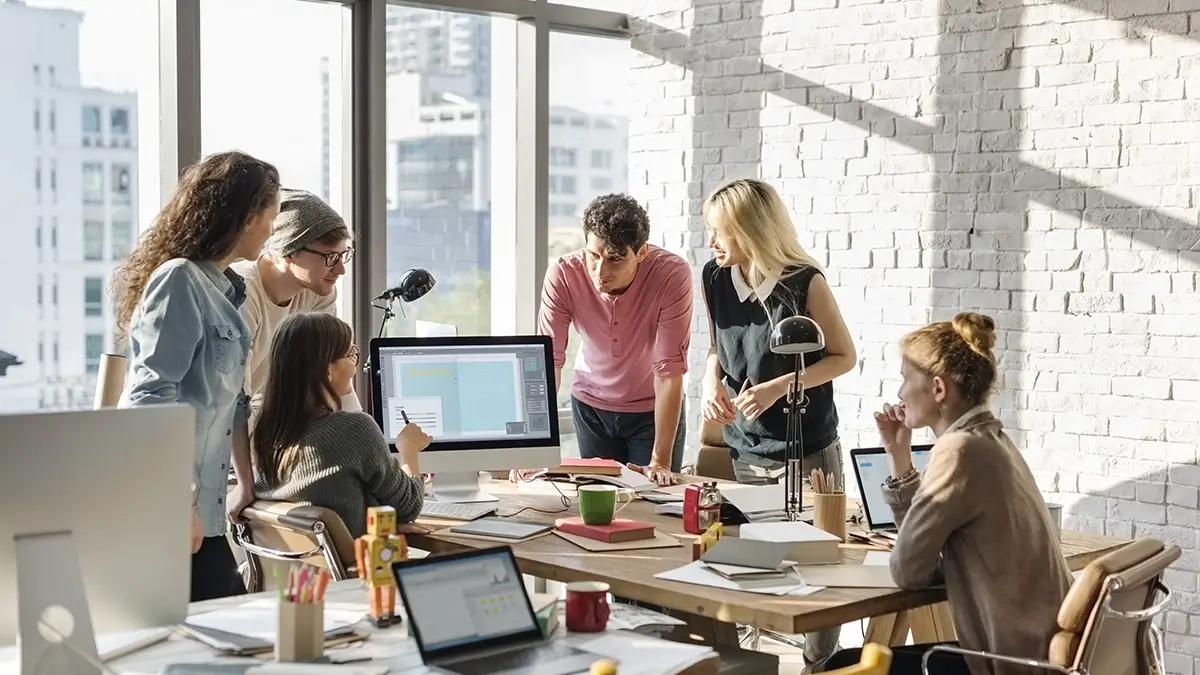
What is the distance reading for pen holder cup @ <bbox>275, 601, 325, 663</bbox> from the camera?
6.77 ft

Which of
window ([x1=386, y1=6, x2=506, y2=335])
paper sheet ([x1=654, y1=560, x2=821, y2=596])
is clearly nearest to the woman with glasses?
paper sheet ([x1=654, y1=560, x2=821, y2=596])

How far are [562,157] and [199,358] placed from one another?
9.64 ft

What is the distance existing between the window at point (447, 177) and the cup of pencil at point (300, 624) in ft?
9.87

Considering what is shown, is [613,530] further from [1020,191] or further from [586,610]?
[1020,191]

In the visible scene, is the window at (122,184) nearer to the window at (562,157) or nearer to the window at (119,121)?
the window at (119,121)

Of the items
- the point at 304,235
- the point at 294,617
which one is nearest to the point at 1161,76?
the point at 304,235

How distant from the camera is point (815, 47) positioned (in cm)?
504

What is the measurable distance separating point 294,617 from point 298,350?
105cm

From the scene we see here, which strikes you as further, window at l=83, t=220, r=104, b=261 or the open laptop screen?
window at l=83, t=220, r=104, b=261

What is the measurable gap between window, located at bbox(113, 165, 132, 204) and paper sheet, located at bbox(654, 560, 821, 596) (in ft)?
8.06

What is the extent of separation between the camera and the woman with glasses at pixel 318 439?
2984 millimetres

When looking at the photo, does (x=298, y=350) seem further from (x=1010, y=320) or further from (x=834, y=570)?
(x=1010, y=320)

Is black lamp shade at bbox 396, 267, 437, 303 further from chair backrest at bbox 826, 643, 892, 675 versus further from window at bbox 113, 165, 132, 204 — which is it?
chair backrest at bbox 826, 643, 892, 675

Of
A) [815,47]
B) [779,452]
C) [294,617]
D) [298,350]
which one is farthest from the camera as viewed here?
[815,47]
